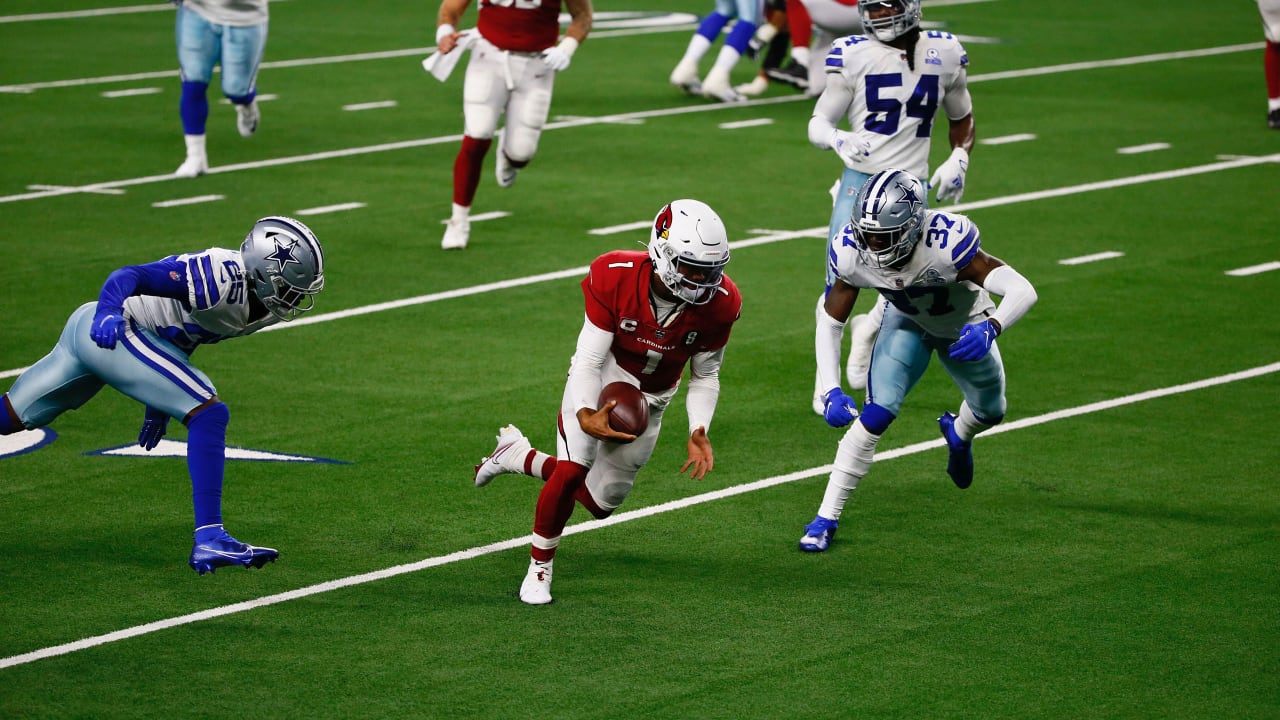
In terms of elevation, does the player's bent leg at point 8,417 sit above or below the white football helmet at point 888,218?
below

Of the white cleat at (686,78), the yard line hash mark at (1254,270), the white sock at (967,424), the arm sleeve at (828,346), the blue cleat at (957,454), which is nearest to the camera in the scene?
the arm sleeve at (828,346)

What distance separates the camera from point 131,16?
22422mm

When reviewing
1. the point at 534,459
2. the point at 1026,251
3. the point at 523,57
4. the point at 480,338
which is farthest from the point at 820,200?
the point at 534,459

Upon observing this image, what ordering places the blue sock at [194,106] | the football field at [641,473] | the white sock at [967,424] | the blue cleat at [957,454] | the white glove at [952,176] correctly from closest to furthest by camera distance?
the football field at [641,473] < the white sock at [967,424] < the blue cleat at [957,454] < the white glove at [952,176] < the blue sock at [194,106]

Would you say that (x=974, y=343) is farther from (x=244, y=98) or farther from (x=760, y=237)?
(x=244, y=98)

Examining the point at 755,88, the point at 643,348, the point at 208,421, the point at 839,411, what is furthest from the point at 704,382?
the point at 755,88

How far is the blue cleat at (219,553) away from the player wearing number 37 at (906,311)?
2.14 metres

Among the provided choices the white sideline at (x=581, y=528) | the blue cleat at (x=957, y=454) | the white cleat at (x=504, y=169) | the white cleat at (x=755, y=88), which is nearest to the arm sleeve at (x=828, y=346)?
the blue cleat at (x=957, y=454)

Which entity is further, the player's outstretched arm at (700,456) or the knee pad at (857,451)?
the knee pad at (857,451)

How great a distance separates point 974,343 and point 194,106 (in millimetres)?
8497

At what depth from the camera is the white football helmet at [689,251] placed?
607cm

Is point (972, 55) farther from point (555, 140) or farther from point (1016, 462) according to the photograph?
point (1016, 462)

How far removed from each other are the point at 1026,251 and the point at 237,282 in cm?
698

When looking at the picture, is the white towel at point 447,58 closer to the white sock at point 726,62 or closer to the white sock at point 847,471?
the white sock at point 847,471
